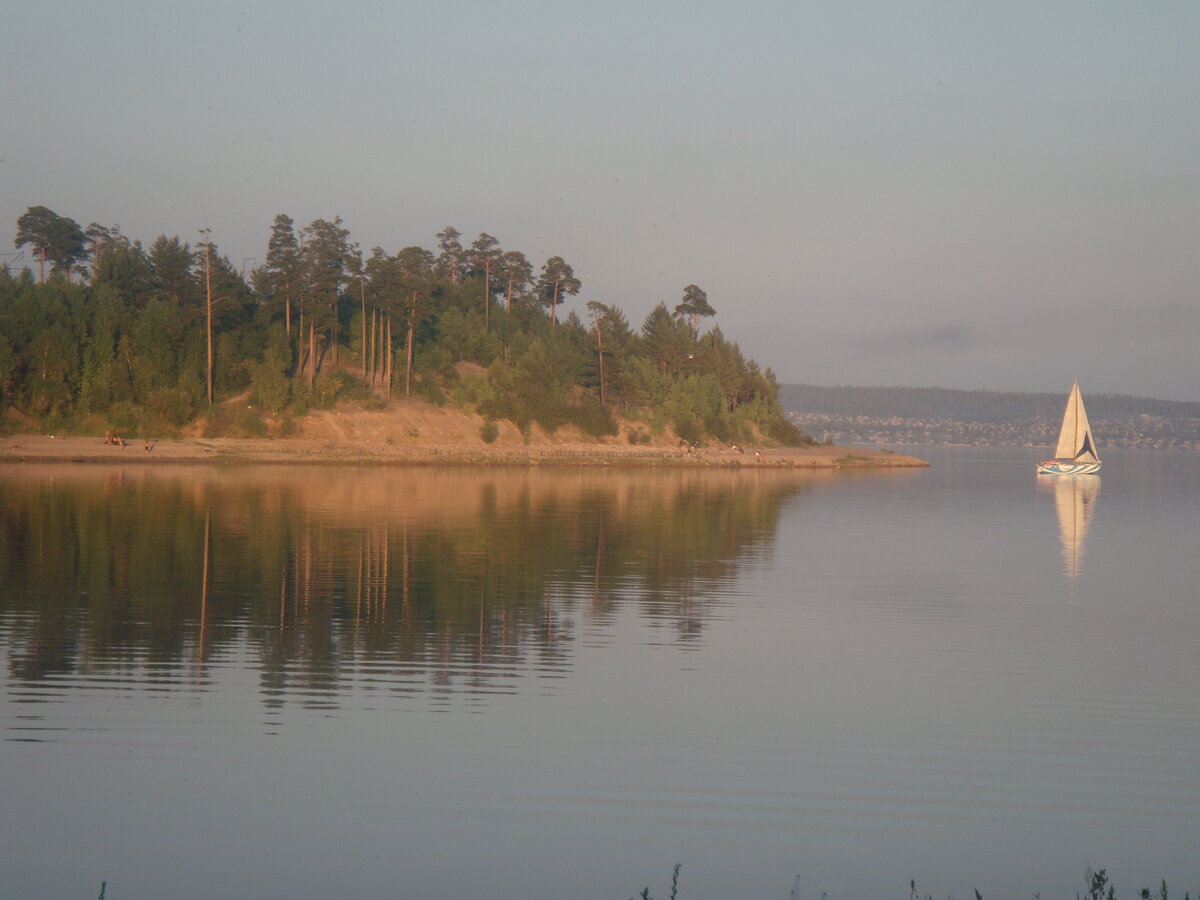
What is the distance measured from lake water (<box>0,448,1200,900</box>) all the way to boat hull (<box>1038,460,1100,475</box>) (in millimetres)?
79234

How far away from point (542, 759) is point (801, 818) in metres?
2.87

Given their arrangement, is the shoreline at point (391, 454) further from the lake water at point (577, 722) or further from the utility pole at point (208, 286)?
the lake water at point (577, 722)

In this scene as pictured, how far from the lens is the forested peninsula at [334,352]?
89.6m

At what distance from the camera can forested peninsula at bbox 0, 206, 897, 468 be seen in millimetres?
89625

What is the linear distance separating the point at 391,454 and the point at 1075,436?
6591 centimetres

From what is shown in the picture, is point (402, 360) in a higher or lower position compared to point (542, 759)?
higher

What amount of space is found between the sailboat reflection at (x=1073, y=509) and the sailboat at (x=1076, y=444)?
1237mm

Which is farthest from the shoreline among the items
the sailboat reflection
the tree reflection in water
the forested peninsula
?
the tree reflection in water

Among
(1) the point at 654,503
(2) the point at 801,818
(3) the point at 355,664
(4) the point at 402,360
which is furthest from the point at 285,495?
(4) the point at 402,360

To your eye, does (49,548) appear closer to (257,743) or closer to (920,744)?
(257,743)

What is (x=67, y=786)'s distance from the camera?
11070 mm

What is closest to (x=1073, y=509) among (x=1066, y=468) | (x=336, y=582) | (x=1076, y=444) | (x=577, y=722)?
(x=336, y=582)

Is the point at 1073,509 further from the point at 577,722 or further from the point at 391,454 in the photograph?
the point at 577,722

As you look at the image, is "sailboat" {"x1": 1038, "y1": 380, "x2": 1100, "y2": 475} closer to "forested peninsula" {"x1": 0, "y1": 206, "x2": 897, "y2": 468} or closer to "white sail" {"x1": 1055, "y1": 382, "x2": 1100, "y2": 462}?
"white sail" {"x1": 1055, "y1": 382, "x2": 1100, "y2": 462}
